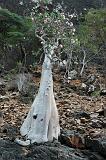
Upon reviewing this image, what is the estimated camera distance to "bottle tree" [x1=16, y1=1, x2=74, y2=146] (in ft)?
28.2

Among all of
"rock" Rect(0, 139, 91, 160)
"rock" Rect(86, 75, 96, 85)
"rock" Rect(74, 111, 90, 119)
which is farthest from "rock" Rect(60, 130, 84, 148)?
"rock" Rect(86, 75, 96, 85)

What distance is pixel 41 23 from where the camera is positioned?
358 inches

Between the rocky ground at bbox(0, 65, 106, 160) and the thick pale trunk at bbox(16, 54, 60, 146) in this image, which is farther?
the thick pale trunk at bbox(16, 54, 60, 146)

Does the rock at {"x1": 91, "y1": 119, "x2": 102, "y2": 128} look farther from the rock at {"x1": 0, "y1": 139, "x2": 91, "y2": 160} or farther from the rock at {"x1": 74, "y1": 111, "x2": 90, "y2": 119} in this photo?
the rock at {"x1": 0, "y1": 139, "x2": 91, "y2": 160}

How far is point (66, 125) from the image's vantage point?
978 centimetres

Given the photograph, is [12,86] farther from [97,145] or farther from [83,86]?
[97,145]

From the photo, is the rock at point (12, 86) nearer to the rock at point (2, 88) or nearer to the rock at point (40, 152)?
the rock at point (2, 88)

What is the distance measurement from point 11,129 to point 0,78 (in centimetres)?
700

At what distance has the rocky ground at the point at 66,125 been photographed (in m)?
7.80

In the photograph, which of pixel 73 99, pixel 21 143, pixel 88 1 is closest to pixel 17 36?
pixel 73 99

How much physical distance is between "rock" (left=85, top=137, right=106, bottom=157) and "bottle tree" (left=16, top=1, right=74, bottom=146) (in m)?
0.72

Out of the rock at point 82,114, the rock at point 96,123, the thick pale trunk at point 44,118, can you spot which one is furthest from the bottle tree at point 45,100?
the rock at point 82,114

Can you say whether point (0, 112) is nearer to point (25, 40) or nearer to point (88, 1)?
point (25, 40)

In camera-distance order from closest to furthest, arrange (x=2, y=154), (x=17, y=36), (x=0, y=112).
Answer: (x=2, y=154), (x=0, y=112), (x=17, y=36)
